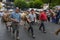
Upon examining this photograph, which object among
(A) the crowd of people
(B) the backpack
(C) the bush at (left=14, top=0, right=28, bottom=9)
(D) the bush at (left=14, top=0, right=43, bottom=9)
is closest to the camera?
(A) the crowd of people

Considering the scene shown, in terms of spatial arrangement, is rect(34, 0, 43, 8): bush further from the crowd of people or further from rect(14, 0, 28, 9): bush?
the crowd of people

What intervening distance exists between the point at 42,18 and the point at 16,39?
12.3ft

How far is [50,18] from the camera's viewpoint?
2750cm

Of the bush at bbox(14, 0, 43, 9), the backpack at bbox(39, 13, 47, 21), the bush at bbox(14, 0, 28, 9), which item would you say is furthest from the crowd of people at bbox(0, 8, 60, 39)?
the bush at bbox(14, 0, 28, 9)

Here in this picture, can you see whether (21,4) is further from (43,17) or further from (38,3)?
(43,17)

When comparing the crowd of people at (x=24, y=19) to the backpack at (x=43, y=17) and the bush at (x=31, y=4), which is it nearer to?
the backpack at (x=43, y=17)

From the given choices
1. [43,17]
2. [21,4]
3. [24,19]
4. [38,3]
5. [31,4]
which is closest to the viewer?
[43,17]

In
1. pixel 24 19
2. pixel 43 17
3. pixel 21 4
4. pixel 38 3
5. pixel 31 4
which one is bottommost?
pixel 21 4

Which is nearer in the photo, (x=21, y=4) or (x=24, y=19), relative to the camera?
(x=24, y=19)

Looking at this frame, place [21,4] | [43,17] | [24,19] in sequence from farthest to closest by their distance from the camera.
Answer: [21,4] → [24,19] → [43,17]

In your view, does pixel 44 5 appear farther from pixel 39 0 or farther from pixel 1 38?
pixel 1 38

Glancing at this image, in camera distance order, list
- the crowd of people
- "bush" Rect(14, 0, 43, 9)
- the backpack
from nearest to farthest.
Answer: the crowd of people < the backpack < "bush" Rect(14, 0, 43, 9)

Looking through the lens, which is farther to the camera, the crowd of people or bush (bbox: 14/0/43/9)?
bush (bbox: 14/0/43/9)

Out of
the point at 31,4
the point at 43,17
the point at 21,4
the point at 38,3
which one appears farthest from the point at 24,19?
the point at 21,4
